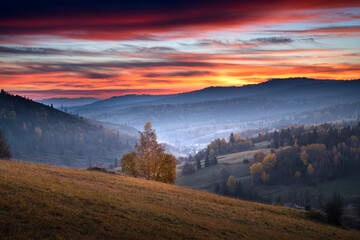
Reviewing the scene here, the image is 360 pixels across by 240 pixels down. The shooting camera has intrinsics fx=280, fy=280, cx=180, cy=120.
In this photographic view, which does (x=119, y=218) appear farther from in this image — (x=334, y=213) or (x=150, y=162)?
(x=150, y=162)

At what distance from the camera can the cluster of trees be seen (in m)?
67.3

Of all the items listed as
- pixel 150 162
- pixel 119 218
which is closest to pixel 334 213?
pixel 119 218

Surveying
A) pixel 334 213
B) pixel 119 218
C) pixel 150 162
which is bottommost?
pixel 334 213

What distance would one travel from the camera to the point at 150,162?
2653 inches

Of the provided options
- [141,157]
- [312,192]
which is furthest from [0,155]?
[312,192]

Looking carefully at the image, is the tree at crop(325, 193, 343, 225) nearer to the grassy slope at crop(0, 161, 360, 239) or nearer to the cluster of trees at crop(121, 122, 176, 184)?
the grassy slope at crop(0, 161, 360, 239)

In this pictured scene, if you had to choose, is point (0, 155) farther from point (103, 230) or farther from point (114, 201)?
point (103, 230)

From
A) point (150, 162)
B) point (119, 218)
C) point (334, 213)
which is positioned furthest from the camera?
point (150, 162)

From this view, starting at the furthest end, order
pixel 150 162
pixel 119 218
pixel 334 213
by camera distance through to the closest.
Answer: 1. pixel 150 162
2. pixel 334 213
3. pixel 119 218

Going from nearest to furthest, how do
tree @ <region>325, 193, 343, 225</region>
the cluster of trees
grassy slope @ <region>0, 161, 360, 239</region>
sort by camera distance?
grassy slope @ <region>0, 161, 360, 239</region>
tree @ <region>325, 193, 343, 225</region>
the cluster of trees

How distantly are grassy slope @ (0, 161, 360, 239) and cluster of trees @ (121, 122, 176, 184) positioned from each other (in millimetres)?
30105

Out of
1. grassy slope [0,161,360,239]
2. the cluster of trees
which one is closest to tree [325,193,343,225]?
grassy slope [0,161,360,239]

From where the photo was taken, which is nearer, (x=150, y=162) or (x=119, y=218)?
(x=119, y=218)

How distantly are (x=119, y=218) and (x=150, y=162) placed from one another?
45825 mm
